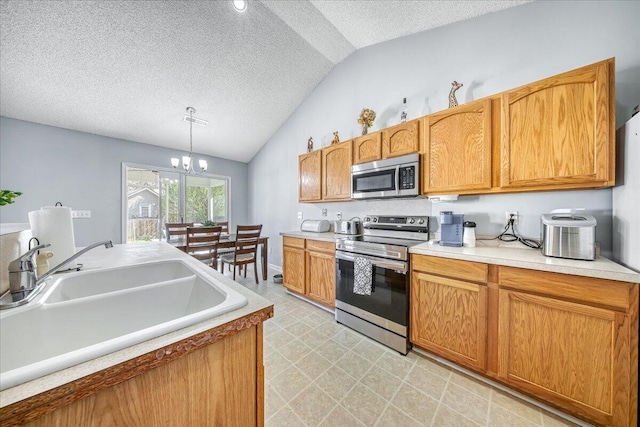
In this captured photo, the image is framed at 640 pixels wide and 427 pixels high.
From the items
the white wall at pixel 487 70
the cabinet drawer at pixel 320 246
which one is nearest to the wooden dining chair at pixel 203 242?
the cabinet drawer at pixel 320 246

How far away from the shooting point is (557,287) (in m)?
1.22

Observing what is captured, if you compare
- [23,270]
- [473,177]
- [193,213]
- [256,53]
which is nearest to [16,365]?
[23,270]

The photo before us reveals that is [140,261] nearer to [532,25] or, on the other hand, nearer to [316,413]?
[316,413]

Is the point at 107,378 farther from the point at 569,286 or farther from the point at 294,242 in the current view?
the point at 294,242

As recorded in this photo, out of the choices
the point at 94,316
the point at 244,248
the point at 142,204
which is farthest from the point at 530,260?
the point at 142,204

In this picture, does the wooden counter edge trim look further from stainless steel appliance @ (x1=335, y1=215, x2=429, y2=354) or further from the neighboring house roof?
the neighboring house roof

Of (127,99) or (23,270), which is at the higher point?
(127,99)

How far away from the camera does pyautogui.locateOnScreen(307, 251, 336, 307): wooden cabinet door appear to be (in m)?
2.42

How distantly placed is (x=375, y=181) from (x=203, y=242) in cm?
237

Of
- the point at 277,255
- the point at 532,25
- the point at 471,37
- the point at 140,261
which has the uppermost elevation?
the point at 471,37

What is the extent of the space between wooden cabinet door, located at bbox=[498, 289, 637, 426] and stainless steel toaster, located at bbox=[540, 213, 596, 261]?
314 mm

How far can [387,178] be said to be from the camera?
2.22 m

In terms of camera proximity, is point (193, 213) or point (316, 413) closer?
point (316, 413)

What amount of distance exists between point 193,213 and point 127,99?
7.43 ft
